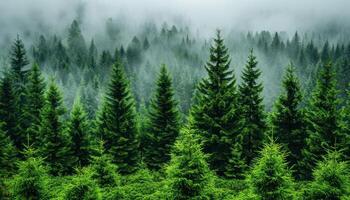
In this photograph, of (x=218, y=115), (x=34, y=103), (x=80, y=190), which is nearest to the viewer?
(x=80, y=190)

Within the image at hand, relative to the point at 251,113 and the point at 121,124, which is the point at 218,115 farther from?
the point at 121,124

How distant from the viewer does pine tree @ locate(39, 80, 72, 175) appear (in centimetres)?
3891

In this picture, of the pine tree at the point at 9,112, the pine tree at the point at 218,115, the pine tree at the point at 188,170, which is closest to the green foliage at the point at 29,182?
the pine tree at the point at 188,170

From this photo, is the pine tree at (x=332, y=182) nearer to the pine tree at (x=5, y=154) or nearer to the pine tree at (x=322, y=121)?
the pine tree at (x=322, y=121)

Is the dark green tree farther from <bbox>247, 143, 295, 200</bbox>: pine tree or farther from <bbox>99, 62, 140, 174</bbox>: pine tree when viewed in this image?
<bbox>247, 143, 295, 200</bbox>: pine tree

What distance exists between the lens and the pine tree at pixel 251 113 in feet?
114

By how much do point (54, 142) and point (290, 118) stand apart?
24.3m

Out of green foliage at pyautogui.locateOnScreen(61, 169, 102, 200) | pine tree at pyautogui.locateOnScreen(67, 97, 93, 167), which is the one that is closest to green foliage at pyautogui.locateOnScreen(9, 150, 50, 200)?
green foliage at pyautogui.locateOnScreen(61, 169, 102, 200)

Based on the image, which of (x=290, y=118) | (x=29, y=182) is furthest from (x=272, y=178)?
(x=290, y=118)

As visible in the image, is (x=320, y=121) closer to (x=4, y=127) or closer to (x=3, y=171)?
(x=3, y=171)

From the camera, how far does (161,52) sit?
195 meters

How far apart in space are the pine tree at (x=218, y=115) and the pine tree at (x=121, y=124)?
9789mm

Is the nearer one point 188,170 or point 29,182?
point 188,170

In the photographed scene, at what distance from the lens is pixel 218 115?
108 ft
